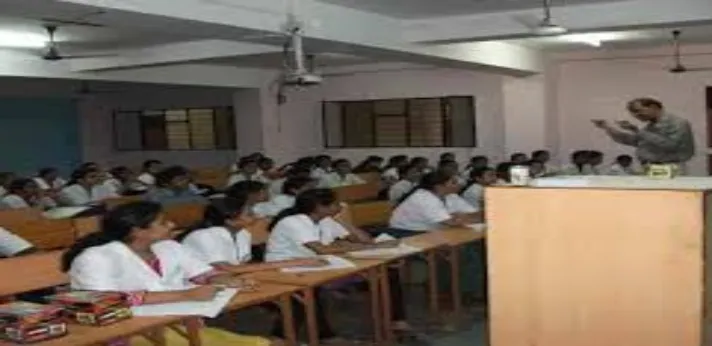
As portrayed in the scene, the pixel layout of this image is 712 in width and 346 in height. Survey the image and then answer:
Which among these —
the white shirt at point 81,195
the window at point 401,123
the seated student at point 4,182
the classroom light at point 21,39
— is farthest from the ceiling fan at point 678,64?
the seated student at point 4,182

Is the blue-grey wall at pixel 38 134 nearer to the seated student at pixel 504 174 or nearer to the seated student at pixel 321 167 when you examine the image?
the seated student at pixel 321 167

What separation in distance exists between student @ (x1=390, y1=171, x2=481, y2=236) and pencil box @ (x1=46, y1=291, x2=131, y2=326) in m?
3.23

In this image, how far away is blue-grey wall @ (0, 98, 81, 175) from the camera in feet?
44.4

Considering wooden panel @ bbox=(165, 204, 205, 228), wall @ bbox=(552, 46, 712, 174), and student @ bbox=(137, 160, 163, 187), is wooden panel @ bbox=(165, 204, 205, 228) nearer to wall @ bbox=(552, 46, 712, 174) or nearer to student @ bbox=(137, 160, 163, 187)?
student @ bbox=(137, 160, 163, 187)

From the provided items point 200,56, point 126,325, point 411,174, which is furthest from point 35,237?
point 411,174

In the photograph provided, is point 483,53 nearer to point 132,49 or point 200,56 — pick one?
point 200,56

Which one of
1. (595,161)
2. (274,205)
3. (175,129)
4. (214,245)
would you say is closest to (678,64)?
(595,161)

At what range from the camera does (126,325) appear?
3006 millimetres

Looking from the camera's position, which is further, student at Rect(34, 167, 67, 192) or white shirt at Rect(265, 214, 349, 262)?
student at Rect(34, 167, 67, 192)

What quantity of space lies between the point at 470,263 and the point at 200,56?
11.4 ft

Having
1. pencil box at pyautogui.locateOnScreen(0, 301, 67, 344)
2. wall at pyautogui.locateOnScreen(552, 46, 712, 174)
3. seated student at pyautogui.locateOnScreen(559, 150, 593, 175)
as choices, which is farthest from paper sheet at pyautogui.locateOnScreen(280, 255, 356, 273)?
wall at pyautogui.locateOnScreen(552, 46, 712, 174)

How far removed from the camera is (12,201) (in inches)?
300

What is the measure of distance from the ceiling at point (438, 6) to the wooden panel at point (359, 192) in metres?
2.16

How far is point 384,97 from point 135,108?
4796 mm
